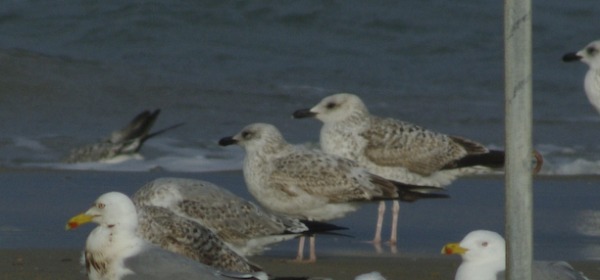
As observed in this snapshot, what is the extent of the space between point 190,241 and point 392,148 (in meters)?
4.02

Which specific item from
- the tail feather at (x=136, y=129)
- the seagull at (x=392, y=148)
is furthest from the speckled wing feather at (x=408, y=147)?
A: the tail feather at (x=136, y=129)

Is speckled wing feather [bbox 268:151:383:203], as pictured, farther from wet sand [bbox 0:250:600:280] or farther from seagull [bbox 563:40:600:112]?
seagull [bbox 563:40:600:112]

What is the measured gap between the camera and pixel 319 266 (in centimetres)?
831

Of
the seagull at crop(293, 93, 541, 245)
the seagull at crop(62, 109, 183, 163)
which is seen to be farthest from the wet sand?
the seagull at crop(62, 109, 183, 163)

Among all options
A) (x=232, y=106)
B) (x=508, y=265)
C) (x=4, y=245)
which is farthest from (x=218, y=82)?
(x=508, y=265)

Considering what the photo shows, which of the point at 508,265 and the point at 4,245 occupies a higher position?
the point at 508,265

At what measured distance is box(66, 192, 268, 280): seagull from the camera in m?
6.00

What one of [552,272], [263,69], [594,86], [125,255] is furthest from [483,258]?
[263,69]

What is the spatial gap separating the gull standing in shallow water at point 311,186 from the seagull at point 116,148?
4352 mm

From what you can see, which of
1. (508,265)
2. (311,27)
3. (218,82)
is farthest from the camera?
→ (311,27)

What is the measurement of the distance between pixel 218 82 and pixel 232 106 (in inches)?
64.0

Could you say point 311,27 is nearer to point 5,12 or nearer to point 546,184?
point 5,12

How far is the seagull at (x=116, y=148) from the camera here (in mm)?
13766

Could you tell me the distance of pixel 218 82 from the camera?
747 inches
